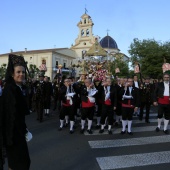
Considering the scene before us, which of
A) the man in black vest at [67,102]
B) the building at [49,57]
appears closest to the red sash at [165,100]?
the man in black vest at [67,102]

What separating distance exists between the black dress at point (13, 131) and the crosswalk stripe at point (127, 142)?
12.6 feet

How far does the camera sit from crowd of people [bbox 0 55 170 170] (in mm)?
3588

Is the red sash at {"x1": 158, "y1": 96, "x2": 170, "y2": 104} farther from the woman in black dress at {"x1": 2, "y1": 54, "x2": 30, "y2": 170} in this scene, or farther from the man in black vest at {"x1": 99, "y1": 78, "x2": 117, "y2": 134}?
the woman in black dress at {"x1": 2, "y1": 54, "x2": 30, "y2": 170}

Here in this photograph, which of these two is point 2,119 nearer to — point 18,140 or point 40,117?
point 18,140

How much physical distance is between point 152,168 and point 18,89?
3314mm

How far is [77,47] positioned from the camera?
293ft

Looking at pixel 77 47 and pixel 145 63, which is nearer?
pixel 145 63

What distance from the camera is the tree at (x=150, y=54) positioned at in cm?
3623

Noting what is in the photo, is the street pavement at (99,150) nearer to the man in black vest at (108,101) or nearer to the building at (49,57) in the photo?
the man in black vest at (108,101)

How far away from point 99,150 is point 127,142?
1191mm

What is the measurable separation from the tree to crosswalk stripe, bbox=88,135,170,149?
27.6 meters

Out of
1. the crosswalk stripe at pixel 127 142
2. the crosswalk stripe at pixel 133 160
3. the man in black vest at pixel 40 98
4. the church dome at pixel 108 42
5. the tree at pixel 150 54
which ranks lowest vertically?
the crosswalk stripe at pixel 127 142

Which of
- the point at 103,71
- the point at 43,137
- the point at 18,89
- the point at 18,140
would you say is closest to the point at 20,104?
the point at 18,89

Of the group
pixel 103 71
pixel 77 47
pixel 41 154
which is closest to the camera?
pixel 41 154
